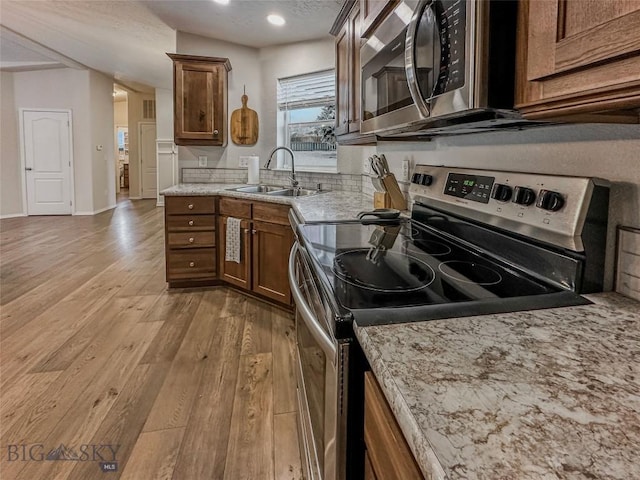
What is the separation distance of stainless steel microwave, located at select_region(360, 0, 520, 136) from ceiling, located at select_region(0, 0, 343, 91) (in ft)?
7.34

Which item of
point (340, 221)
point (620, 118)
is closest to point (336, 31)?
point (340, 221)

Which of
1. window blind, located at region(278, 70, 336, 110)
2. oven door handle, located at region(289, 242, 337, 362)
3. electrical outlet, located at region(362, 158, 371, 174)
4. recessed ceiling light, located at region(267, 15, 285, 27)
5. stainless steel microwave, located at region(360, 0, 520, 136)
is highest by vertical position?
recessed ceiling light, located at region(267, 15, 285, 27)

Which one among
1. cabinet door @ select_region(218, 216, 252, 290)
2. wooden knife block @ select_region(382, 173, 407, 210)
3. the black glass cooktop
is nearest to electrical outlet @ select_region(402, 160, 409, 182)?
wooden knife block @ select_region(382, 173, 407, 210)

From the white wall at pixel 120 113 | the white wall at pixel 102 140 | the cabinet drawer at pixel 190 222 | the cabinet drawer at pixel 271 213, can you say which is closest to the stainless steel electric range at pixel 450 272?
the cabinet drawer at pixel 271 213

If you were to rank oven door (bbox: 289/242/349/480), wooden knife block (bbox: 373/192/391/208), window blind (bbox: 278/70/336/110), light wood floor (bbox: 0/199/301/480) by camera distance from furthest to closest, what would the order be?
window blind (bbox: 278/70/336/110)
wooden knife block (bbox: 373/192/391/208)
light wood floor (bbox: 0/199/301/480)
oven door (bbox: 289/242/349/480)

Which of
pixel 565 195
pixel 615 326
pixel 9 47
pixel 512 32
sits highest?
pixel 9 47

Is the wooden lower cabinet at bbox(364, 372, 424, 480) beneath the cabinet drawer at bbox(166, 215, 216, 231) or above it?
beneath

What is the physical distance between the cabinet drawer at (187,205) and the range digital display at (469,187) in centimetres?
242

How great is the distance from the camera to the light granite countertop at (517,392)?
41cm

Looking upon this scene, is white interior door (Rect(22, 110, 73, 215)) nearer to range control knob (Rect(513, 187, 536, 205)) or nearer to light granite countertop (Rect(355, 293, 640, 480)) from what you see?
range control knob (Rect(513, 187, 536, 205))

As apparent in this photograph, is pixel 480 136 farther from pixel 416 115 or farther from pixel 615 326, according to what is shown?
pixel 615 326

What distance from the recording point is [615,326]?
2.44 ft

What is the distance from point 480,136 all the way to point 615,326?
0.88m

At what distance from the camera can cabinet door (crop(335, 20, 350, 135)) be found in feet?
7.70
